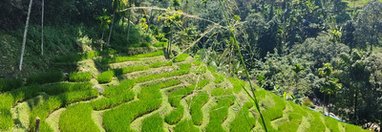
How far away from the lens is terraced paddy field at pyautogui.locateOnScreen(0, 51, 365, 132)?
8930 millimetres

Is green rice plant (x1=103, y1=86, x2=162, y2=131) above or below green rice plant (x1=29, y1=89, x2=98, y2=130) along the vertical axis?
below

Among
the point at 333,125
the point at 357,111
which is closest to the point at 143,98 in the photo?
the point at 333,125

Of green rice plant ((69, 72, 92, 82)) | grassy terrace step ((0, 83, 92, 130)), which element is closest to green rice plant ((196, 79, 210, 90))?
green rice plant ((69, 72, 92, 82))

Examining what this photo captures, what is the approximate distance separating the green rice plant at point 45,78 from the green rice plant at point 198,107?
4.18m

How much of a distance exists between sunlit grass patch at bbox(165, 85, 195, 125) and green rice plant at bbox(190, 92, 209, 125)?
1.21 ft

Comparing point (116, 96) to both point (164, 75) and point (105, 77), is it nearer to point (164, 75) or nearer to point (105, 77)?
point (105, 77)

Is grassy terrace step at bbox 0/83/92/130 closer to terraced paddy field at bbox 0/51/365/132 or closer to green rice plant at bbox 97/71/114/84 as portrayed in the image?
terraced paddy field at bbox 0/51/365/132

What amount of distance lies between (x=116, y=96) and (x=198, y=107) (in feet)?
8.26

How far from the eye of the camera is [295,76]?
168ft

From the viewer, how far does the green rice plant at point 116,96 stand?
34.4 ft

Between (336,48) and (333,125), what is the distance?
53443mm

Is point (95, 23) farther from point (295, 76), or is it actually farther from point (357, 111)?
point (295, 76)

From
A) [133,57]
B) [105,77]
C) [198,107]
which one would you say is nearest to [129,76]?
[105,77]

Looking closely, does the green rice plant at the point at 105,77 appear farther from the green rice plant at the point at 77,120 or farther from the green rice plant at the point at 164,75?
the green rice plant at the point at 77,120
